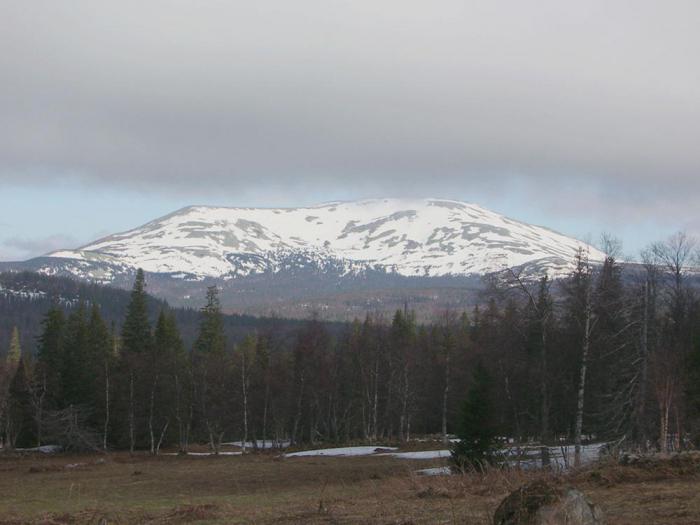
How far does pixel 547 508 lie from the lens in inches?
386

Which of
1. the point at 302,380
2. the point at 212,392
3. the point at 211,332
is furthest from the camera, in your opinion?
the point at 211,332

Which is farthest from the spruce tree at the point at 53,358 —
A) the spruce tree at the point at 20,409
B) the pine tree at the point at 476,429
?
the pine tree at the point at 476,429

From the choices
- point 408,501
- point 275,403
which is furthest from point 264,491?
point 275,403

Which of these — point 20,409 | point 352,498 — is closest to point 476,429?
point 352,498

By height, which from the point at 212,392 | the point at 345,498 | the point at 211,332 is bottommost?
the point at 212,392

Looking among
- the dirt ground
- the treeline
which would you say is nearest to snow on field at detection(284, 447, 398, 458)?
the treeline

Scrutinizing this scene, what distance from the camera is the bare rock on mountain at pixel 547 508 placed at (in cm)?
975

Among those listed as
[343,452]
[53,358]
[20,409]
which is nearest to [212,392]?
[343,452]

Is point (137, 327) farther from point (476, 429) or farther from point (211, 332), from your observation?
point (476, 429)

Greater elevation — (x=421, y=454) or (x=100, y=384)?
(x=100, y=384)

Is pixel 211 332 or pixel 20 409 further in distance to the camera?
pixel 211 332

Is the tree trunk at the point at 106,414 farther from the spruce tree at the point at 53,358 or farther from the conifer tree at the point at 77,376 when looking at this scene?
the spruce tree at the point at 53,358

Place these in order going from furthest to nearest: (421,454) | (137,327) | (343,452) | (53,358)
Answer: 1. (137,327)
2. (53,358)
3. (343,452)
4. (421,454)

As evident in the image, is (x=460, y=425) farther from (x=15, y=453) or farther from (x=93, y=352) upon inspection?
(x=93, y=352)
